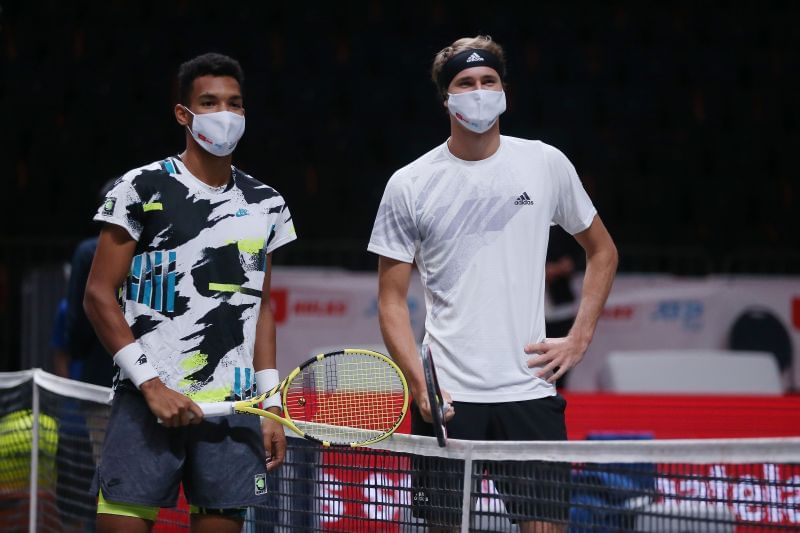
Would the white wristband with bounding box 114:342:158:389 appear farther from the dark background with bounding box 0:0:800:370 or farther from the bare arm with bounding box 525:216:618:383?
the dark background with bounding box 0:0:800:370

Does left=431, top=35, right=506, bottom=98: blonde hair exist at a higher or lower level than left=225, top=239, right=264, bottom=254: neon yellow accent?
higher

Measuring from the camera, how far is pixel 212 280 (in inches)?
132

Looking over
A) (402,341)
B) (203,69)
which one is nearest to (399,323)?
(402,341)

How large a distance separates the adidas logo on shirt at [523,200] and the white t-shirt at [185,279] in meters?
0.82

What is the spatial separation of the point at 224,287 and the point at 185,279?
0.38 feet

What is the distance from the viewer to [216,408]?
328 centimetres

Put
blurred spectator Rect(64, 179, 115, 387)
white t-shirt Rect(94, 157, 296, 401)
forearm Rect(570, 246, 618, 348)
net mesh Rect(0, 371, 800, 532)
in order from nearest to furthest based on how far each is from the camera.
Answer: net mesh Rect(0, 371, 800, 532), white t-shirt Rect(94, 157, 296, 401), forearm Rect(570, 246, 618, 348), blurred spectator Rect(64, 179, 115, 387)

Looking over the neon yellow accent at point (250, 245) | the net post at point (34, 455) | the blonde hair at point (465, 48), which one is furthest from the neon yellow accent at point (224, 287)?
the net post at point (34, 455)

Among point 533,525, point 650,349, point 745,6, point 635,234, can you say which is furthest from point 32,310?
point 745,6

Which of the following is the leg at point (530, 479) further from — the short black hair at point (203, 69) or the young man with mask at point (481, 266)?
the short black hair at point (203, 69)

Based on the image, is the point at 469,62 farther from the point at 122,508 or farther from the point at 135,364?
the point at 122,508

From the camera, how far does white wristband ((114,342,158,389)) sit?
10.5ft

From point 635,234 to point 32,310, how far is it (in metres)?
5.22

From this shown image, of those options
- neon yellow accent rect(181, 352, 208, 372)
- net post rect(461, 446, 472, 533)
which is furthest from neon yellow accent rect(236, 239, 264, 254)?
net post rect(461, 446, 472, 533)
